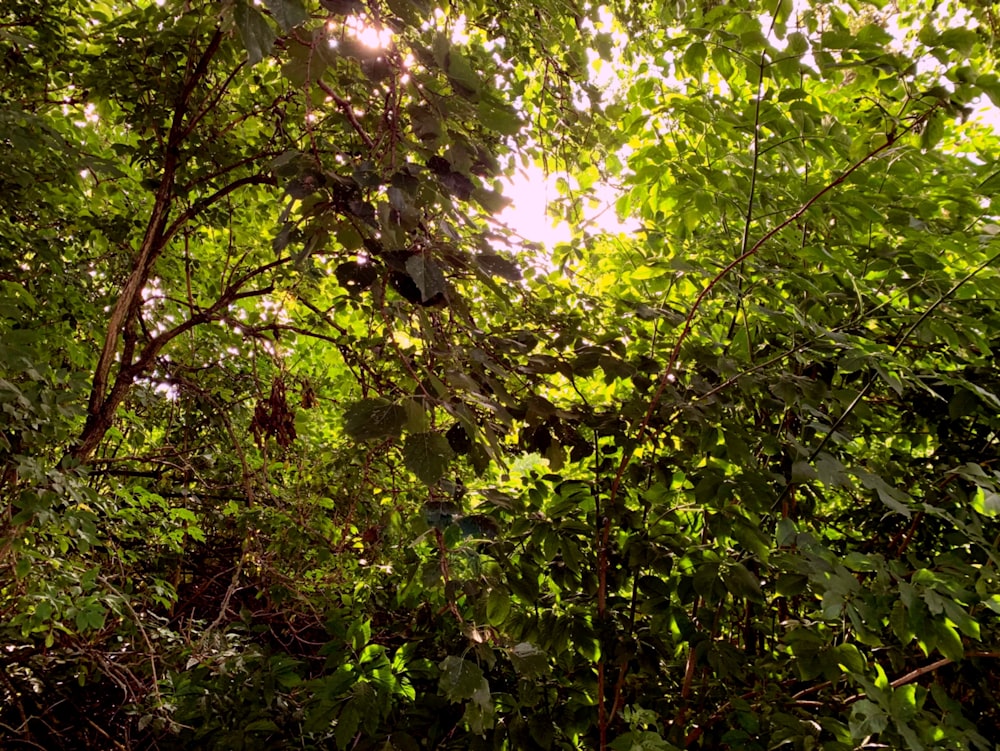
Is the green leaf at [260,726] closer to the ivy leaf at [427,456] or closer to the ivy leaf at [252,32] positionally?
the ivy leaf at [427,456]

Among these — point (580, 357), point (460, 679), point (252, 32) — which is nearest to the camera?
point (252, 32)

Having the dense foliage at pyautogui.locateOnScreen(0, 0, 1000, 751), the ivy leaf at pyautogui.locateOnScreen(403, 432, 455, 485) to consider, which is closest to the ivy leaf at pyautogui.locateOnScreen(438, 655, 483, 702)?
the dense foliage at pyautogui.locateOnScreen(0, 0, 1000, 751)

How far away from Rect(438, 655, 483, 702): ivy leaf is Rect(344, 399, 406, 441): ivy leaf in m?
0.46

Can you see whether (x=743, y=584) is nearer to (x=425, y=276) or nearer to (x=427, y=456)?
(x=427, y=456)

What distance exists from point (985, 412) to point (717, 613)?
128 cm

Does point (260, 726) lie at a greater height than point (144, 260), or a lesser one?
lesser

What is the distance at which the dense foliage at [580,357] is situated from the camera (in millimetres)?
1033

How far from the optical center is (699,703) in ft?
5.75

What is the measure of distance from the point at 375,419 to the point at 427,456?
0.29 feet

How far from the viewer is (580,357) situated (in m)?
1.48

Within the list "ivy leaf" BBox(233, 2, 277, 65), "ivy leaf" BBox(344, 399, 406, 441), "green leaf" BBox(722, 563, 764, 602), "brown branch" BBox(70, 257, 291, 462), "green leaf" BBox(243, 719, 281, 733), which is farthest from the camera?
"brown branch" BBox(70, 257, 291, 462)

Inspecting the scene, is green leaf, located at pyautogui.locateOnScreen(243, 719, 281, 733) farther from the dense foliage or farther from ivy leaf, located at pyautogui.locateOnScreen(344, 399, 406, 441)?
ivy leaf, located at pyautogui.locateOnScreen(344, 399, 406, 441)

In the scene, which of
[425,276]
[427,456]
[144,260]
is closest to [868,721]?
[427,456]

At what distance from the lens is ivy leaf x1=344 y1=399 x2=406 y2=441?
0.81 metres
